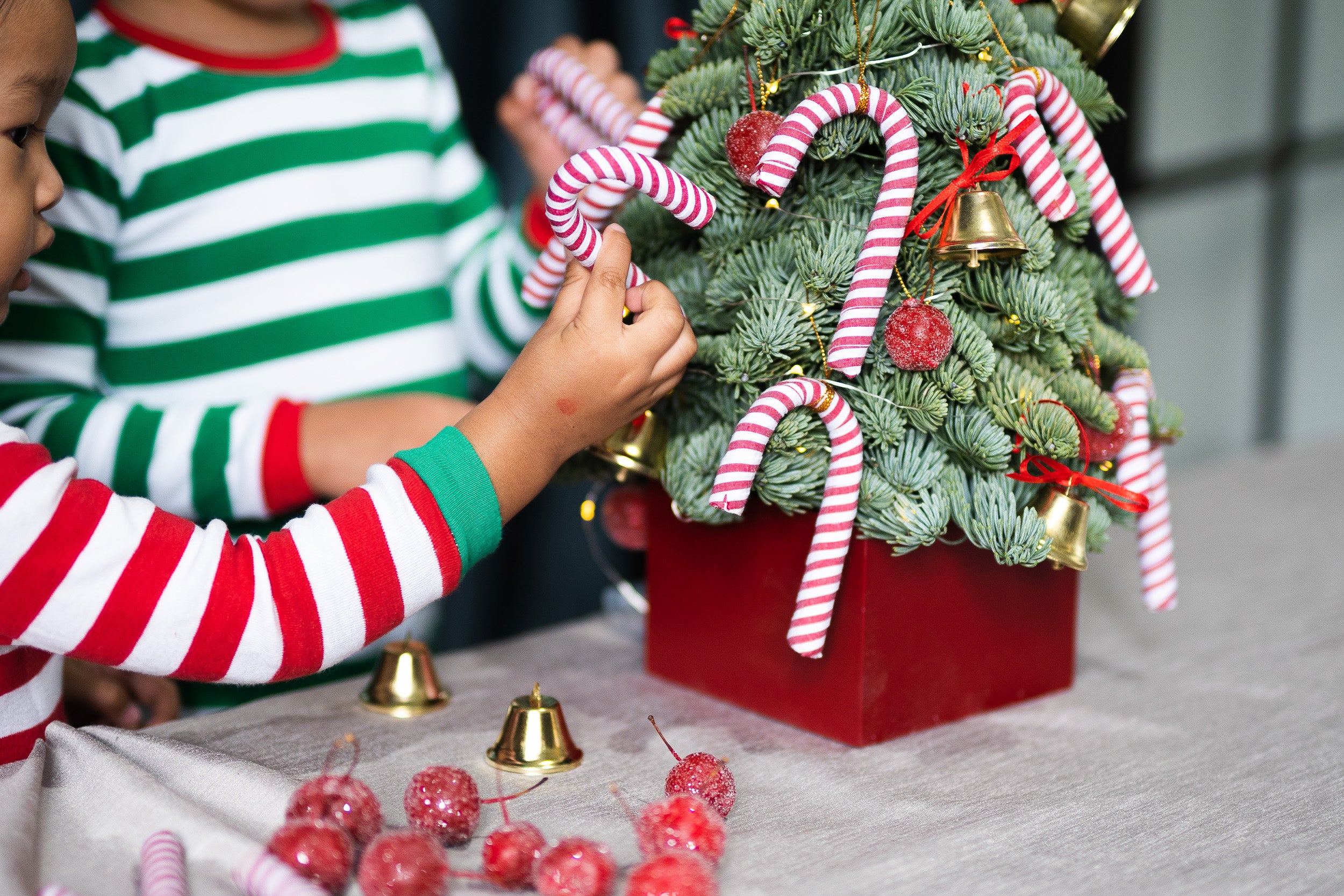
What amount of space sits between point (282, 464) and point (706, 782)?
47 centimetres

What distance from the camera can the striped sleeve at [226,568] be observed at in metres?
0.55

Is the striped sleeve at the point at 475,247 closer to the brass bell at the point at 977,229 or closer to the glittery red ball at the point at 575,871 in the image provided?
the brass bell at the point at 977,229

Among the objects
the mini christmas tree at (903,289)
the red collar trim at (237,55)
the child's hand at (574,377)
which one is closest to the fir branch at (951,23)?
the mini christmas tree at (903,289)

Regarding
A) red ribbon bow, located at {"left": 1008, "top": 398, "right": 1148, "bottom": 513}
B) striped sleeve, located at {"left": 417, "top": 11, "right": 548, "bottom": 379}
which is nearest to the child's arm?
red ribbon bow, located at {"left": 1008, "top": 398, "right": 1148, "bottom": 513}

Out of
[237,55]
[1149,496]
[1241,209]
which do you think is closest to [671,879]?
[1149,496]

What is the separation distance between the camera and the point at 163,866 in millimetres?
494

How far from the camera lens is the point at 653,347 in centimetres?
64

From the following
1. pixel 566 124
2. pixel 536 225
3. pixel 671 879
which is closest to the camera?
pixel 671 879

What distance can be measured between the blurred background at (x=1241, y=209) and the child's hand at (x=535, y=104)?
1.56 metres

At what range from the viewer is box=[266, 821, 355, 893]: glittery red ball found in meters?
0.50

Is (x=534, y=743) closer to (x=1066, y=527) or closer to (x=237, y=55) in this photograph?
(x=1066, y=527)

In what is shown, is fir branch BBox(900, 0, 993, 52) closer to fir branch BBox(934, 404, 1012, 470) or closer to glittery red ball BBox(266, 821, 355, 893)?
fir branch BBox(934, 404, 1012, 470)

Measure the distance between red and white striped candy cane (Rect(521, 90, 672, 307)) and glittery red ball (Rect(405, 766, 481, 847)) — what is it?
1.11 ft

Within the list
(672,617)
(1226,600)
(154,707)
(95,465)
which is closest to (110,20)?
(95,465)
